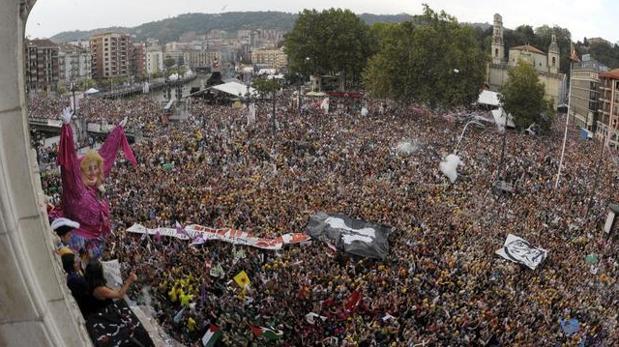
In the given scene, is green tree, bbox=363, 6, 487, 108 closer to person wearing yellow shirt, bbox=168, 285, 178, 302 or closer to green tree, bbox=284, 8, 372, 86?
green tree, bbox=284, 8, 372, 86

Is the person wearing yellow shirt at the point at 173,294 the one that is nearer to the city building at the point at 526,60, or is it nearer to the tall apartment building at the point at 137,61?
the city building at the point at 526,60

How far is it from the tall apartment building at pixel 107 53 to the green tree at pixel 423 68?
96.1 meters

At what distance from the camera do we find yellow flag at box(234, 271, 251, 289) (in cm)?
1411

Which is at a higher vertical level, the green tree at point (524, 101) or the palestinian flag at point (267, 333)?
the green tree at point (524, 101)

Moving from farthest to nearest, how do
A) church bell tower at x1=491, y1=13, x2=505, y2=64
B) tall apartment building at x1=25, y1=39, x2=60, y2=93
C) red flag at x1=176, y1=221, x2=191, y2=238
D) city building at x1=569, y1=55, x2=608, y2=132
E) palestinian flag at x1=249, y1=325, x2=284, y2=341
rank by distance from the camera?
tall apartment building at x1=25, y1=39, x2=60, y2=93, church bell tower at x1=491, y1=13, x2=505, y2=64, city building at x1=569, y1=55, x2=608, y2=132, red flag at x1=176, y1=221, x2=191, y2=238, palestinian flag at x1=249, y1=325, x2=284, y2=341

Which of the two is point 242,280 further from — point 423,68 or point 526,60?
point 526,60

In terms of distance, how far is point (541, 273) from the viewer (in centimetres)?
1738

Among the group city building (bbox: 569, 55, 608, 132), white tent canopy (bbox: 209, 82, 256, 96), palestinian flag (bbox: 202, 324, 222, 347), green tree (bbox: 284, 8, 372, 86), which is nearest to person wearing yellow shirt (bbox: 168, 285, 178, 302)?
palestinian flag (bbox: 202, 324, 222, 347)

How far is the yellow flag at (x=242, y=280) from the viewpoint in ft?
46.3

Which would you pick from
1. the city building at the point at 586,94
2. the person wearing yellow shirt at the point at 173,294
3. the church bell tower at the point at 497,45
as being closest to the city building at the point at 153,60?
the church bell tower at the point at 497,45

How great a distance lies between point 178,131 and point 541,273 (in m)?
20.5

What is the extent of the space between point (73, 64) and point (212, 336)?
11525cm

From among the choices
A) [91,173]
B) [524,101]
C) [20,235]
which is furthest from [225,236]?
[524,101]

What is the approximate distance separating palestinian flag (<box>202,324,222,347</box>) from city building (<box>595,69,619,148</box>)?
45827 mm
